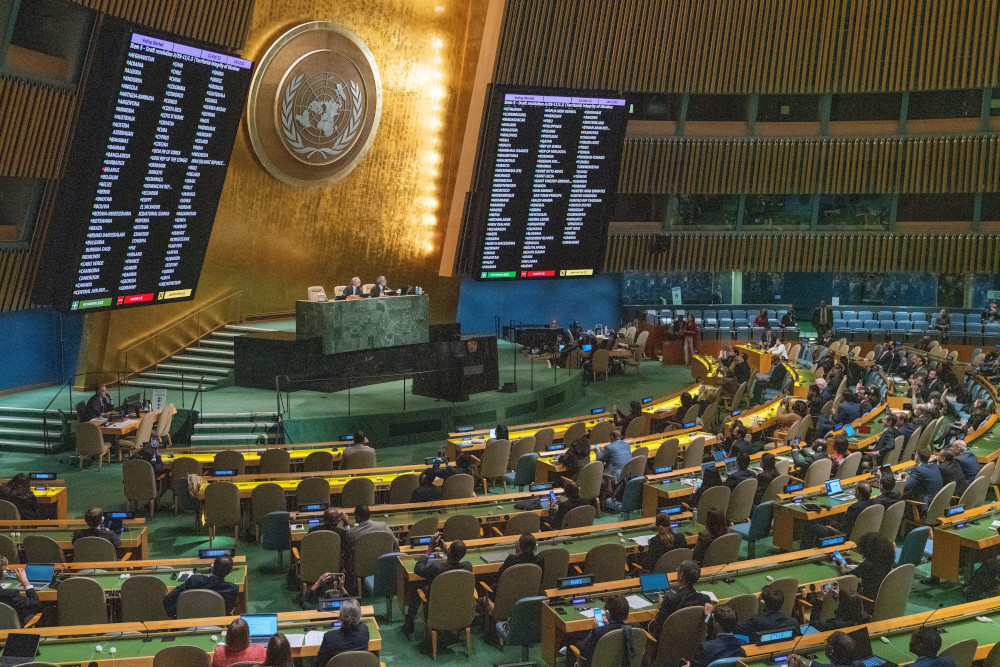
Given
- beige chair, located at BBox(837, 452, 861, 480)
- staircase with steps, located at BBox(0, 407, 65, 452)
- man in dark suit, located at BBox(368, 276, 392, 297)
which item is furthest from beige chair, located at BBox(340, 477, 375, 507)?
man in dark suit, located at BBox(368, 276, 392, 297)

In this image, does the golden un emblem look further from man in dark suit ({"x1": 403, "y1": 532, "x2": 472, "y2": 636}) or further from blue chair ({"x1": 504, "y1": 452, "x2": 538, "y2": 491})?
man in dark suit ({"x1": 403, "y1": 532, "x2": 472, "y2": 636})

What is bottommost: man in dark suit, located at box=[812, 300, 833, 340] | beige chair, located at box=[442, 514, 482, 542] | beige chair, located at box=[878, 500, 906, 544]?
beige chair, located at box=[442, 514, 482, 542]

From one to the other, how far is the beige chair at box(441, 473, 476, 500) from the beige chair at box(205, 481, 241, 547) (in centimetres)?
224

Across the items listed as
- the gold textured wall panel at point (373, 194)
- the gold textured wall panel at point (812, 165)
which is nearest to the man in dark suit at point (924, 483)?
the gold textured wall panel at point (373, 194)

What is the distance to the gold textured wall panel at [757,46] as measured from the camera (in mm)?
23312

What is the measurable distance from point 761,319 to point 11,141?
17924 millimetres

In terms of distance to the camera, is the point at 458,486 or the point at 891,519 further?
the point at 458,486

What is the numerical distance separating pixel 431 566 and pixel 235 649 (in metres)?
2.20

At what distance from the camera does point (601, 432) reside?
1455 centimetres

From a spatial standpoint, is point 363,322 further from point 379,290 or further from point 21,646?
point 21,646

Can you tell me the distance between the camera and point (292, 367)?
682 inches

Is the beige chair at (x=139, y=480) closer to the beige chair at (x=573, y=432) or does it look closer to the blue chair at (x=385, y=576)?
the blue chair at (x=385, y=576)

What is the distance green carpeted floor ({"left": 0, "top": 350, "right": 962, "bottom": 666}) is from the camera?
8195mm

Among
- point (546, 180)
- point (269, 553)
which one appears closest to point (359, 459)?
point (269, 553)
